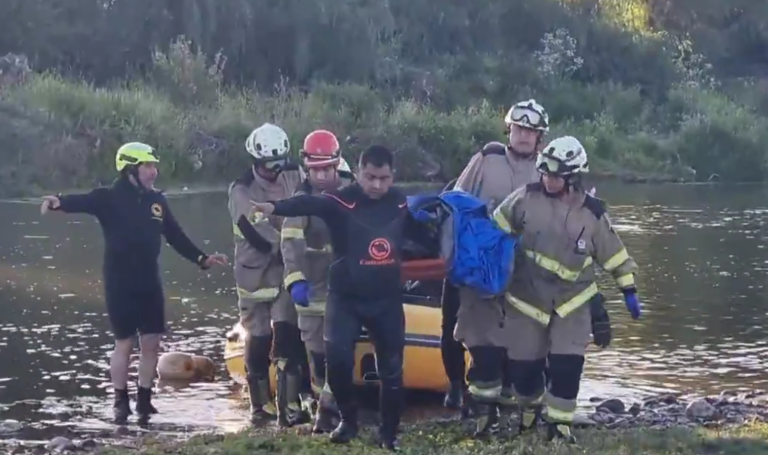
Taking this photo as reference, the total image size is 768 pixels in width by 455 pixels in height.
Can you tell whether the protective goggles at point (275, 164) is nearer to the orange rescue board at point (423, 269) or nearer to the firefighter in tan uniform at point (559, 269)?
the orange rescue board at point (423, 269)

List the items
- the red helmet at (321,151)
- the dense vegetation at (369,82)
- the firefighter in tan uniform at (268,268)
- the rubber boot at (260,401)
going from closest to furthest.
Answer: the red helmet at (321,151) < the firefighter in tan uniform at (268,268) < the rubber boot at (260,401) < the dense vegetation at (369,82)

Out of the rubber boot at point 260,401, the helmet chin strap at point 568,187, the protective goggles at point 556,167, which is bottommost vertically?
the rubber boot at point 260,401

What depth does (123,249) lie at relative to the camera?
10.2 m

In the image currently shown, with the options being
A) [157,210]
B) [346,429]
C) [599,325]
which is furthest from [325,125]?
[346,429]

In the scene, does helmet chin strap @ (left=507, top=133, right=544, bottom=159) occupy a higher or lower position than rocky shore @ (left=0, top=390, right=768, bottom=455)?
higher

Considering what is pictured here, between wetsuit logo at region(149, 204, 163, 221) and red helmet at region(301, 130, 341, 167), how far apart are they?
1506 millimetres

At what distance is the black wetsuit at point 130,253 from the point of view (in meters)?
10.2

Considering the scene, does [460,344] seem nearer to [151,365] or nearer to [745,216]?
[151,365]

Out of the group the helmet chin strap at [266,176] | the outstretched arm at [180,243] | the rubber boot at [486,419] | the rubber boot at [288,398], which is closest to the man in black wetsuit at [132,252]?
the outstretched arm at [180,243]

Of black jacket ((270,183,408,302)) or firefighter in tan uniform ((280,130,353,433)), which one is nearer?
black jacket ((270,183,408,302))

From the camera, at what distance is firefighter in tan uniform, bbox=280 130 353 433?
9.24 meters

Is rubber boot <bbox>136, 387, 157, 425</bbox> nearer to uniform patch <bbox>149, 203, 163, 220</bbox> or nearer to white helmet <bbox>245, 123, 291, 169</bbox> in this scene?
uniform patch <bbox>149, 203, 163, 220</bbox>

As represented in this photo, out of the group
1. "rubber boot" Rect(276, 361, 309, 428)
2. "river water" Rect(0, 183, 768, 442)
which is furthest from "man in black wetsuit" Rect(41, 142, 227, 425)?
"rubber boot" Rect(276, 361, 309, 428)

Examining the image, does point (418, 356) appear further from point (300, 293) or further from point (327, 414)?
point (300, 293)
